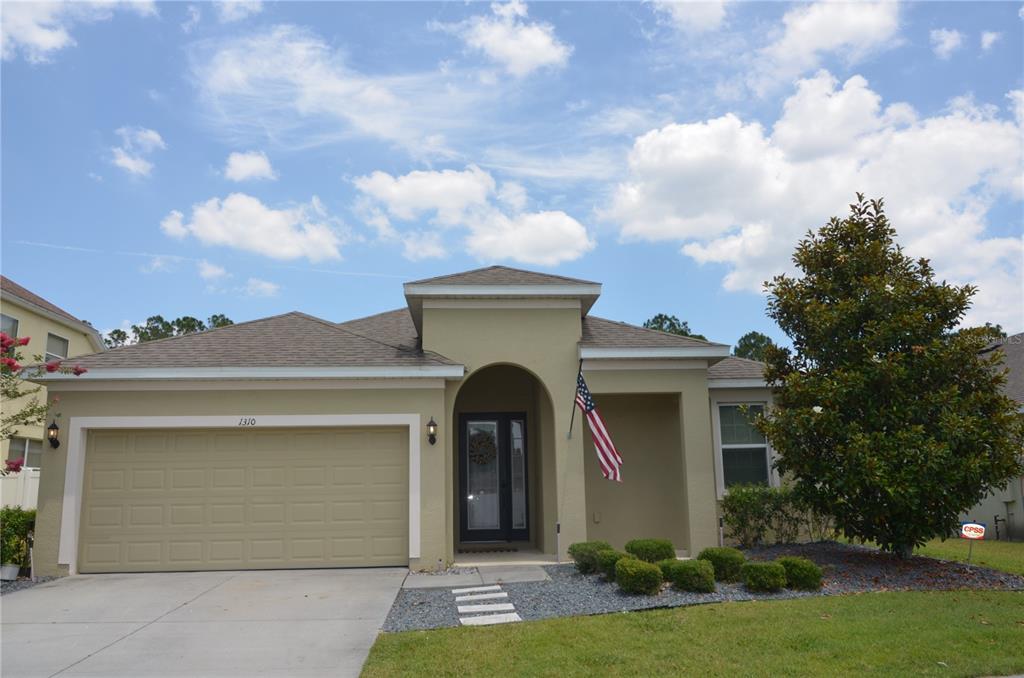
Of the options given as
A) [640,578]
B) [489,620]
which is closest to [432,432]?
[489,620]

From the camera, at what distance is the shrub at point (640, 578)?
795cm

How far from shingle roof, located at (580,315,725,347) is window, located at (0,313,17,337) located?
14.5 metres

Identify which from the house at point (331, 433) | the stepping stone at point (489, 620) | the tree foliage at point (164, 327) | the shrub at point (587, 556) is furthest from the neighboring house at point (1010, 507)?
the tree foliage at point (164, 327)

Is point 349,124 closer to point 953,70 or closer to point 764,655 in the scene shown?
point 953,70

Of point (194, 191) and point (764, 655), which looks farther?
point (194, 191)

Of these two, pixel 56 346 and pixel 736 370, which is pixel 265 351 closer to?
pixel 736 370

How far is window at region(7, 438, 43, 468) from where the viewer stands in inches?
696

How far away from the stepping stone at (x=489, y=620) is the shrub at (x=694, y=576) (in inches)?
78.5

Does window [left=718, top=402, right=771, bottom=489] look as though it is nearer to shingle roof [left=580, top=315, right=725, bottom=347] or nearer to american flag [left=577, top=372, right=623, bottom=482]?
shingle roof [left=580, top=315, right=725, bottom=347]

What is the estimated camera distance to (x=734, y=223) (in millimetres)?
16047

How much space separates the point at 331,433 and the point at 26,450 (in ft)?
40.1

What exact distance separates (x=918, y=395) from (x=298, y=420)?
29.2 ft

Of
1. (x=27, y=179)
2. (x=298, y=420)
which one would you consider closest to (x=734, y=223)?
(x=298, y=420)

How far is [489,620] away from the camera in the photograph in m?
7.33
